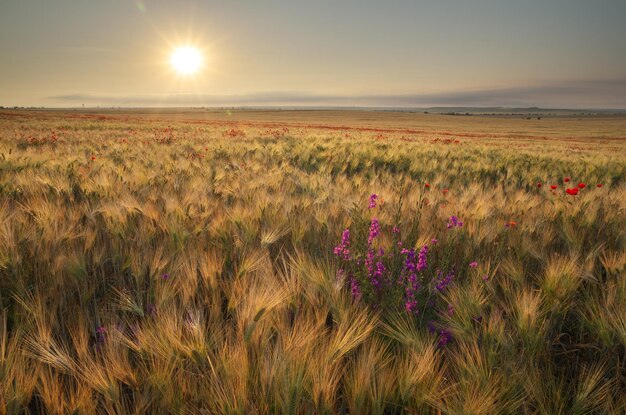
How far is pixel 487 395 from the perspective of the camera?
1.03 meters

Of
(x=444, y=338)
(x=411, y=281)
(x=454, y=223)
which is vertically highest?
(x=454, y=223)

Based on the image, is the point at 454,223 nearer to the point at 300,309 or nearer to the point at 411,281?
the point at 411,281

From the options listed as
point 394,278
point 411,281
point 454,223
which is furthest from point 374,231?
point 454,223

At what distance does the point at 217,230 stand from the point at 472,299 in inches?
70.7

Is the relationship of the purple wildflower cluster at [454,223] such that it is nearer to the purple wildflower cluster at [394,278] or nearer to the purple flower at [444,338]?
the purple wildflower cluster at [394,278]

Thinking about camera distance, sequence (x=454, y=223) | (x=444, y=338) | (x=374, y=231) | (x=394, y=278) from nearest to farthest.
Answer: (x=444, y=338) → (x=394, y=278) → (x=374, y=231) → (x=454, y=223)

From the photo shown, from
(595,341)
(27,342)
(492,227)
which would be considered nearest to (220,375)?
(27,342)

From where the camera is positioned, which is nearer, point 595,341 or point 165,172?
point 595,341

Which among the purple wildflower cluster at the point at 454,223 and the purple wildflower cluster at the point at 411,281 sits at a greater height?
the purple wildflower cluster at the point at 454,223

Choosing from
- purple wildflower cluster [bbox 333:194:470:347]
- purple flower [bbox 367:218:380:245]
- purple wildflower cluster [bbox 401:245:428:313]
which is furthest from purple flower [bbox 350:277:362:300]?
purple flower [bbox 367:218:380:245]

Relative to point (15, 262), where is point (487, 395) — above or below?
below

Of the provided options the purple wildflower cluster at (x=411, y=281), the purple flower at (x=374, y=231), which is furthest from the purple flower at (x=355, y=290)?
the purple flower at (x=374, y=231)

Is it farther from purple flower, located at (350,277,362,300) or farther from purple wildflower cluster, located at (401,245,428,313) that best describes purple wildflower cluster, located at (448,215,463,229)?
purple flower, located at (350,277,362,300)

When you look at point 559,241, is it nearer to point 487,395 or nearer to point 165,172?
point 487,395
